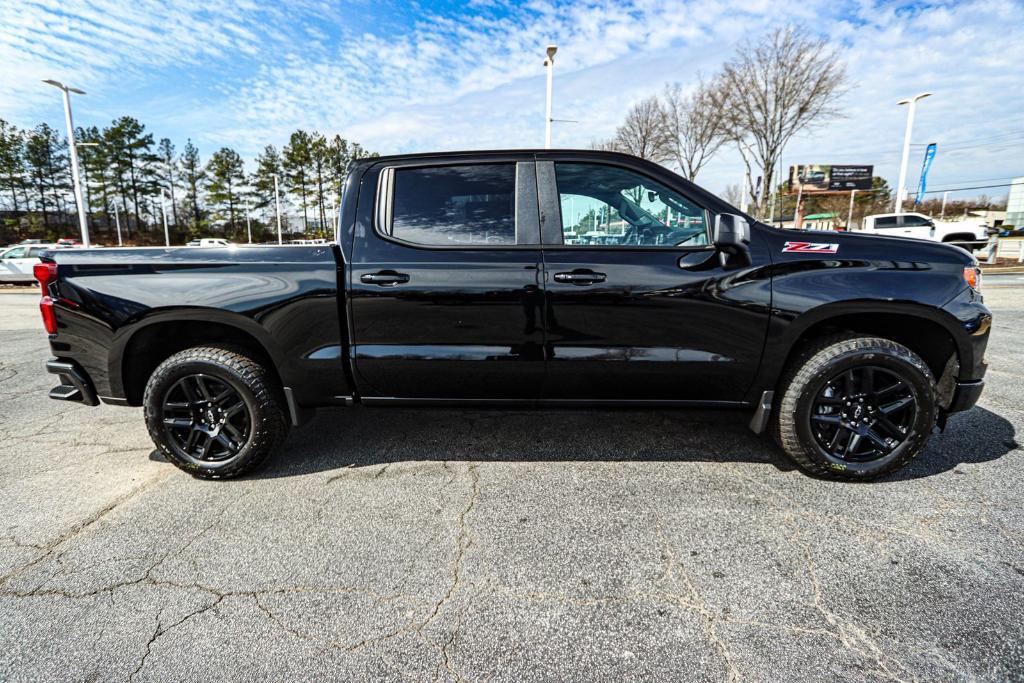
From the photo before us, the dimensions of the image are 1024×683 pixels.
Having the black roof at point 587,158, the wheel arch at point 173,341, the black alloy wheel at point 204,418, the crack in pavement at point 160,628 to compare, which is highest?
the black roof at point 587,158

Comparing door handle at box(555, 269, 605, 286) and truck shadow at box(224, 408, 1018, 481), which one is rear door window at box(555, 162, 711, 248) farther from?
truck shadow at box(224, 408, 1018, 481)

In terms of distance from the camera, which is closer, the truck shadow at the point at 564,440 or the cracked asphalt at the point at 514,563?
the cracked asphalt at the point at 514,563

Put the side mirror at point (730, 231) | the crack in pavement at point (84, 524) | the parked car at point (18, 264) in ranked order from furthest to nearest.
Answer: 1. the parked car at point (18, 264)
2. the side mirror at point (730, 231)
3. the crack in pavement at point (84, 524)

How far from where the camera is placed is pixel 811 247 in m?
2.81

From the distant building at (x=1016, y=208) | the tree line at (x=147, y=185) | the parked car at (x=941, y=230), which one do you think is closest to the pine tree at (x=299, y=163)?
the tree line at (x=147, y=185)

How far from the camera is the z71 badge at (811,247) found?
2.80m

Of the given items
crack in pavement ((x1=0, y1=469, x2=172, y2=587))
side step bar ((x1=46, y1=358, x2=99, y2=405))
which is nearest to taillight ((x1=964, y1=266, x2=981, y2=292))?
crack in pavement ((x1=0, y1=469, x2=172, y2=587))

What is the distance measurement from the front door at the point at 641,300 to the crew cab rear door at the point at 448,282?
14 centimetres

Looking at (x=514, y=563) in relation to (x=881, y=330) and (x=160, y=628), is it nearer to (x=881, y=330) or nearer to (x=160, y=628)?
(x=160, y=628)

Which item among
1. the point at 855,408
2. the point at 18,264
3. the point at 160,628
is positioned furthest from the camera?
the point at 18,264

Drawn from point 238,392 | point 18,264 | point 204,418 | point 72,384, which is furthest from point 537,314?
point 18,264

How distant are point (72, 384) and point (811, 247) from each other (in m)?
4.31

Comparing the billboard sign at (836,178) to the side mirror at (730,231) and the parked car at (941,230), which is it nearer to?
the parked car at (941,230)

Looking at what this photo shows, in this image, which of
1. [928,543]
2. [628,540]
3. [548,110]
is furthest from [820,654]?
[548,110]
